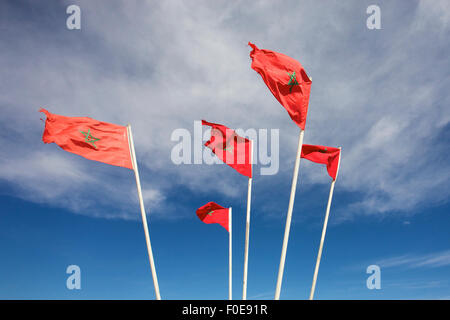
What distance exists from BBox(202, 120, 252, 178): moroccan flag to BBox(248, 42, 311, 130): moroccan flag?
18.0 feet

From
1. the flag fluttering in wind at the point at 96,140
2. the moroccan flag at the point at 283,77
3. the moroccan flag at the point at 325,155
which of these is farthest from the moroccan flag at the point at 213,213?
→ the moroccan flag at the point at 283,77

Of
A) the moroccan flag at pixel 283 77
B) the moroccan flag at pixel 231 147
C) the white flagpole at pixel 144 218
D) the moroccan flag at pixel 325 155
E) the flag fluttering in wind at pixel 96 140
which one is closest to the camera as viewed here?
the white flagpole at pixel 144 218

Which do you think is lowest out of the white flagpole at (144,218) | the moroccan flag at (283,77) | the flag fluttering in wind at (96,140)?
the white flagpole at (144,218)

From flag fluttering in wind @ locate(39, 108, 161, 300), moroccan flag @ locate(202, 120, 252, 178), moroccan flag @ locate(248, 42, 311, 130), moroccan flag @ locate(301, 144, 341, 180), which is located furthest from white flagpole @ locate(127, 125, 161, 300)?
moroccan flag @ locate(301, 144, 341, 180)

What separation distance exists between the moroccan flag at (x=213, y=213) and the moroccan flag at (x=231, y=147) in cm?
897

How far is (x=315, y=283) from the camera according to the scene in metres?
20.7

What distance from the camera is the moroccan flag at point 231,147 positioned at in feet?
60.1

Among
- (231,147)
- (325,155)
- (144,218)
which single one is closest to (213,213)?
(231,147)

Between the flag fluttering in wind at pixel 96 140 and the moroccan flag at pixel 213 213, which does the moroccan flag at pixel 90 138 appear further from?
the moroccan flag at pixel 213 213

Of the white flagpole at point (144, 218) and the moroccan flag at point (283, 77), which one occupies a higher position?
the moroccan flag at point (283, 77)

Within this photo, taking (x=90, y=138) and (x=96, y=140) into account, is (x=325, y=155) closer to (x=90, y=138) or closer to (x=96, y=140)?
(x=96, y=140)

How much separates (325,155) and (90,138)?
16406 mm

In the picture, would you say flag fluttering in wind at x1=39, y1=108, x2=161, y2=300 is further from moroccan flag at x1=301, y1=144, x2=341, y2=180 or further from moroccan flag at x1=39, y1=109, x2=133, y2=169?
moroccan flag at x1=301, y1=144, x2=341, y2=180

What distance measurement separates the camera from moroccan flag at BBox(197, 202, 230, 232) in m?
26.4
